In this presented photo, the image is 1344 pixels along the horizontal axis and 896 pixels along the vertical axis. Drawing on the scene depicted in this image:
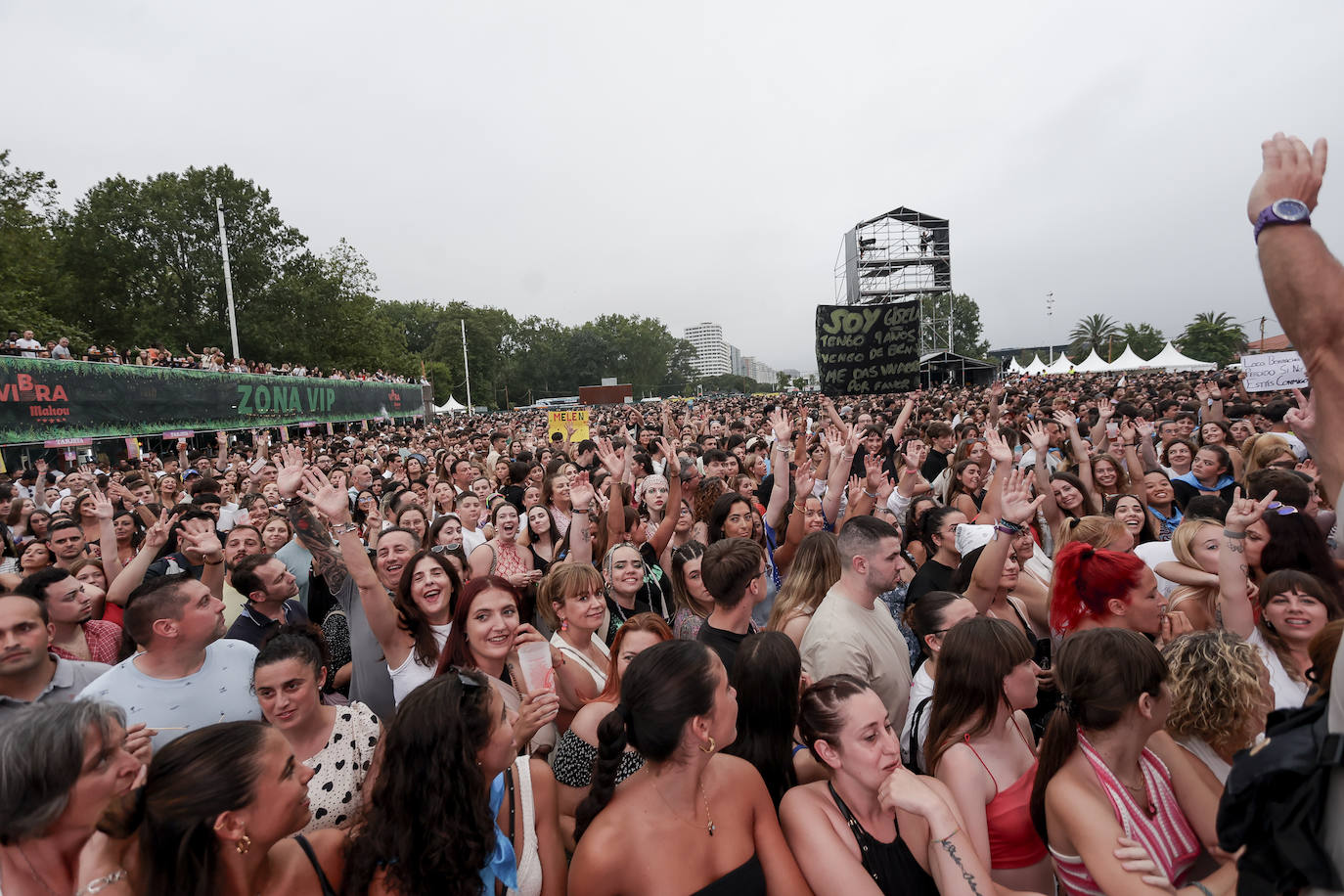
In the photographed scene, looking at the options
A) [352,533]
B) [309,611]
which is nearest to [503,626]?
[352,533]

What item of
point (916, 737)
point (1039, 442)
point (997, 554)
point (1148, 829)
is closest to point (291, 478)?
point (916, 737)

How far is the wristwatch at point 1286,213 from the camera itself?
145 centimetres

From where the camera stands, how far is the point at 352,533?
343cm

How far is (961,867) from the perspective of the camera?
1.83m

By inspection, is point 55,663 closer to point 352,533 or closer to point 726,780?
point 352,533

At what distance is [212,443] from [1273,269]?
25931 mm

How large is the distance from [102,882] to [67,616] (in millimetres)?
2661

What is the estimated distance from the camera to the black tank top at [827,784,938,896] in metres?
1.93

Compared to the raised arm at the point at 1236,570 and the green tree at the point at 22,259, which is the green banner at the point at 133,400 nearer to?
the green tree at the point at 22,259

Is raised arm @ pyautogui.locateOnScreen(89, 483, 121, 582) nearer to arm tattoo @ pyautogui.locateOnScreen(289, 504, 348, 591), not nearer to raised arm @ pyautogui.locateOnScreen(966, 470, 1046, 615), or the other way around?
arm tattoo @ pyautogui.locateOnScreen(289, 504, 348, 591)

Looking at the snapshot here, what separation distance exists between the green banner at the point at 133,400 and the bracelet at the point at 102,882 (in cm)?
1713

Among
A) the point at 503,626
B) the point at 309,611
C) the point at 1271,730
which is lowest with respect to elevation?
the point at 309,611

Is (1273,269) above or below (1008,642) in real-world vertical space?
above

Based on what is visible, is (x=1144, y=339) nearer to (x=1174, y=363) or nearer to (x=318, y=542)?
(x=1174, y=363)
